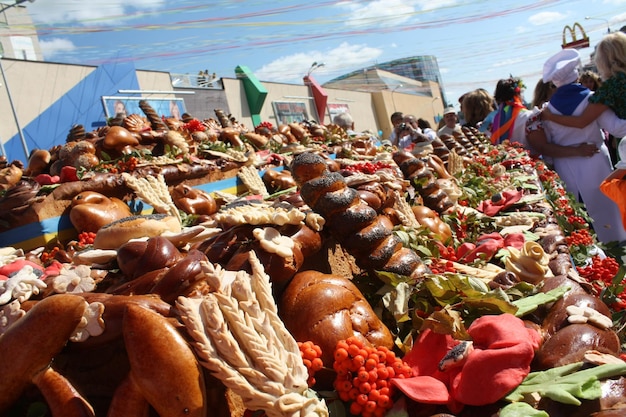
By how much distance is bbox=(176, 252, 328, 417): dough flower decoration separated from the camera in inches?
30.7

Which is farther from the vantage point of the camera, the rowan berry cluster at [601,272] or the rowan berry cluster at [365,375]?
the rowan berry cluster at [601,272]

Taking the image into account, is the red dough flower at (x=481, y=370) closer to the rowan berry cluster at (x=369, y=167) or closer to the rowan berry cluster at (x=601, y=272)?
the rowan berry cluster at (x=601, y=272)

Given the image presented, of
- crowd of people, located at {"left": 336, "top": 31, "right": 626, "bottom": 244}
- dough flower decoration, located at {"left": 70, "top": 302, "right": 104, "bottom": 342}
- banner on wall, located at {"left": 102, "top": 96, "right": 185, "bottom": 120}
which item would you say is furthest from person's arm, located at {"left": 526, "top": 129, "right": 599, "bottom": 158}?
banner on wall, located at {"left": 102, "top": 96, "right": 185, "bottom": 120}

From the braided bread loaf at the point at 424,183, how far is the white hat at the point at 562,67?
6.05 ft

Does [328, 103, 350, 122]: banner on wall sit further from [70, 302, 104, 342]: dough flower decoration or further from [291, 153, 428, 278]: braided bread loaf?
[70, 302, 104, 342]: dough flower decoration

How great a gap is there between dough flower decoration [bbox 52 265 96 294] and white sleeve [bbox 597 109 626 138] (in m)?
3.76

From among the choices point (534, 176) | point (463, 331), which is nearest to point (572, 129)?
point (534, 176)

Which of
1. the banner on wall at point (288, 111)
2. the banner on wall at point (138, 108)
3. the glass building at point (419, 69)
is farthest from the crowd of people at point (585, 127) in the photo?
the glass building at point (419, 69)

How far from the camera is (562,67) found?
374 centimetres

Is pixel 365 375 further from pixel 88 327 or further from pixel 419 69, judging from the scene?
pixel 419 69

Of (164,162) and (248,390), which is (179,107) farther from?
(248,390)

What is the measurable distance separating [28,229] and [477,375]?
2.05m

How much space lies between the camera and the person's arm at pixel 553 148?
388cm

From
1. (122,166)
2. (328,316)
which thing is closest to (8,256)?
(122,166)
